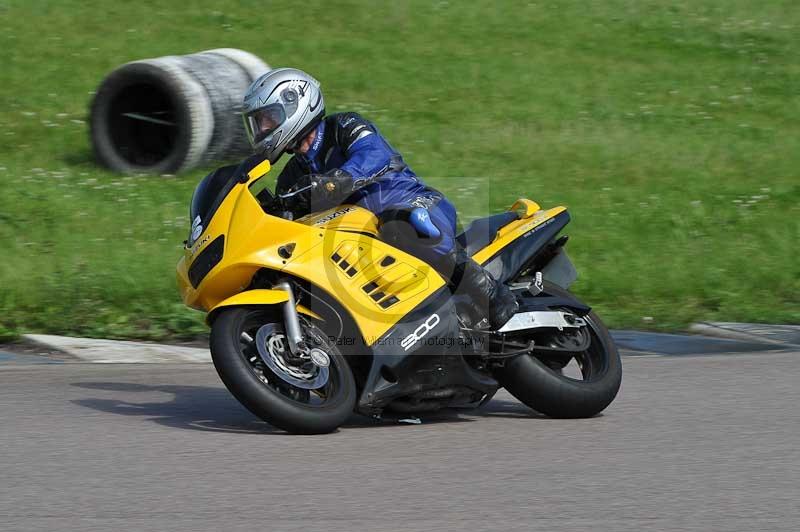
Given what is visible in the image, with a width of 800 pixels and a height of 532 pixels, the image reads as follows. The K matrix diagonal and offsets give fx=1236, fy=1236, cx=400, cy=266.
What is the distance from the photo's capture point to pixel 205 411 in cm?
595

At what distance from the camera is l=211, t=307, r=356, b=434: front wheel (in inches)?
198

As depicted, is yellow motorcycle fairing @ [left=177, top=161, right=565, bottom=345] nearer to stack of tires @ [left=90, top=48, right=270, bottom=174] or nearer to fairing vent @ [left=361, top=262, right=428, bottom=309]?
fairing vent @ [left=361, top=262, right=428, bottom=309]

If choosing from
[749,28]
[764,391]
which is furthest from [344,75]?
[764,391]

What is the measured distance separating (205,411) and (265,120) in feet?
4.78

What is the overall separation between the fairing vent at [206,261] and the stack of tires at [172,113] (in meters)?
5.93

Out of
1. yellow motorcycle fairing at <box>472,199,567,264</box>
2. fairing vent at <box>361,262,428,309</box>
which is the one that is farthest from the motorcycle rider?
yellow motorcycle fairing at <box>472,199,567,264</box>

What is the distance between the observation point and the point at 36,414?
5.77m

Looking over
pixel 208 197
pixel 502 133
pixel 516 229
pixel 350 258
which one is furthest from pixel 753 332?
pixel 502 133

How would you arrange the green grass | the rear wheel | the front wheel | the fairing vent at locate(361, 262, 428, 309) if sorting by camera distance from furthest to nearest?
the green grass < the rear wheel < the fairing vent at locate(361, 262, 428, 309) < the front wheel

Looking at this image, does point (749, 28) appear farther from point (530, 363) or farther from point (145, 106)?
point (530, 363)

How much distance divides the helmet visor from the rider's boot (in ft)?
3.22

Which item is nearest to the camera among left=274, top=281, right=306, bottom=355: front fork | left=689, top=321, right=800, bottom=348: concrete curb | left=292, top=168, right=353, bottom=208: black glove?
left=274, top=281, right=306, bottom=355: front fork

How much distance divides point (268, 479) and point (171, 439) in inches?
32.9

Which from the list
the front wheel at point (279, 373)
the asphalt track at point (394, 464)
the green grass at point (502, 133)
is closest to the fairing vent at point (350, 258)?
the front wheel at point (279, 373)
